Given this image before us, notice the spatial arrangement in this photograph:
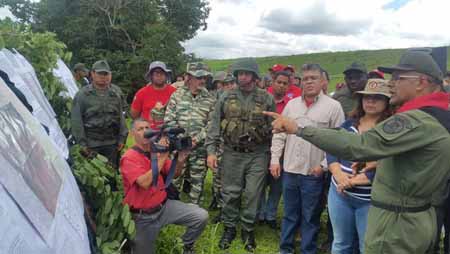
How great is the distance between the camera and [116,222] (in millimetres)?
2904

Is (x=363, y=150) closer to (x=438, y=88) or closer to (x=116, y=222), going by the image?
(x=438, y=88)

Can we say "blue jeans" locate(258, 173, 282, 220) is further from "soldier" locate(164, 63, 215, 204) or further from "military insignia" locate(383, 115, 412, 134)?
"military insignia" locate(383, 115, 412, 134)

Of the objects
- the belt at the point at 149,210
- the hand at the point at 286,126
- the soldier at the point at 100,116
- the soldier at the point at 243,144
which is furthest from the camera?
the soldier at the point at 100,116

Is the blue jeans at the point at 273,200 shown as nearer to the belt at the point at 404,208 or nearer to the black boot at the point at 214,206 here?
the black boot at the point at 214,206

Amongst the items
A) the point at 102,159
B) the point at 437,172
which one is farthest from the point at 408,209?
the point at 102,159

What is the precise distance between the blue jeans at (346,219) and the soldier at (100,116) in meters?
2.91

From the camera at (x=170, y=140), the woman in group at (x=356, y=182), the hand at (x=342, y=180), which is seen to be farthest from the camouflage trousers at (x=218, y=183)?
the hand at (x=342, y=180)

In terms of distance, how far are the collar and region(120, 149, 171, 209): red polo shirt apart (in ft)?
6.36

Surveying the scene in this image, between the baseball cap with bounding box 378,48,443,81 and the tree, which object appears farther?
the tree

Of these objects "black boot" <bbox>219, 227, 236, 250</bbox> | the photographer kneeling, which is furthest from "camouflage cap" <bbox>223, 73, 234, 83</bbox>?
the photographer kneeling

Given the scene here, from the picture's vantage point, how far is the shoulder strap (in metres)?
2.03

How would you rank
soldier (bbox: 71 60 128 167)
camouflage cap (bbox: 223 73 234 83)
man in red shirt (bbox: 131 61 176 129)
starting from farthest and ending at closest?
1. camouflage cap (bbox: 223 73 234 83)
2. man in red shirt (bbox: 131 61 176 129)
3. soldier (bbox: 71 60 128 167)

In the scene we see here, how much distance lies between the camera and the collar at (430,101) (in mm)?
2062

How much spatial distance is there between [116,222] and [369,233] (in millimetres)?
1825
